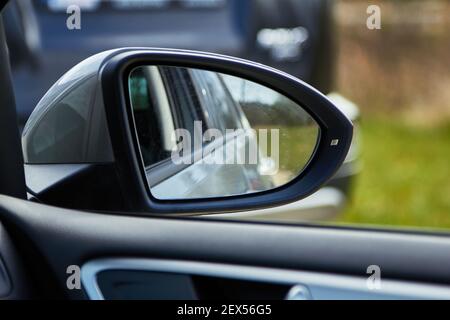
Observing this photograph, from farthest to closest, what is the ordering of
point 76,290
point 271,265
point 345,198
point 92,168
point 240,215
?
point 345,198, point 240,215, point 271,265, point 76,290, point 92,168

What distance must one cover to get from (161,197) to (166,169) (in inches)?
3.5

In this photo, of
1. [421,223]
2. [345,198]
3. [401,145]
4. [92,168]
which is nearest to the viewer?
[92,168]

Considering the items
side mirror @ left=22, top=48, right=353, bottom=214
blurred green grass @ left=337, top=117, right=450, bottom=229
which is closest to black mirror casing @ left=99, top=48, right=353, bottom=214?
side mirror @ left=22, top=48, right=353, bottom=214

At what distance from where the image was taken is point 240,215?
3.26 m

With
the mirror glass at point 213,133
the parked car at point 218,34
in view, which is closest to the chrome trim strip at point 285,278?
the mirror glass at point 213,133

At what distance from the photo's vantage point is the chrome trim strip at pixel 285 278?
2148 mm

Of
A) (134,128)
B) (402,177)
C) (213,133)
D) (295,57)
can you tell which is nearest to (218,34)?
(295,57)

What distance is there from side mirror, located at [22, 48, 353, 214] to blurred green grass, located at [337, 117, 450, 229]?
2.73m

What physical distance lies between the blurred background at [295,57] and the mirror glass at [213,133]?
17 centimetres

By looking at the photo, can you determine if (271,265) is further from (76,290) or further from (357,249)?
(76,290)

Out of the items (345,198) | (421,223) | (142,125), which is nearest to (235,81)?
(142,125)

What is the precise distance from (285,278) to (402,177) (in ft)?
14.7

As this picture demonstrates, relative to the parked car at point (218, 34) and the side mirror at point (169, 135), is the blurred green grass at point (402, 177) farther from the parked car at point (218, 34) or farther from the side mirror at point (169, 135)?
the side mirror at point (169, 135)

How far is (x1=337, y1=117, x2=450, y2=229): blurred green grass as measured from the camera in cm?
561
